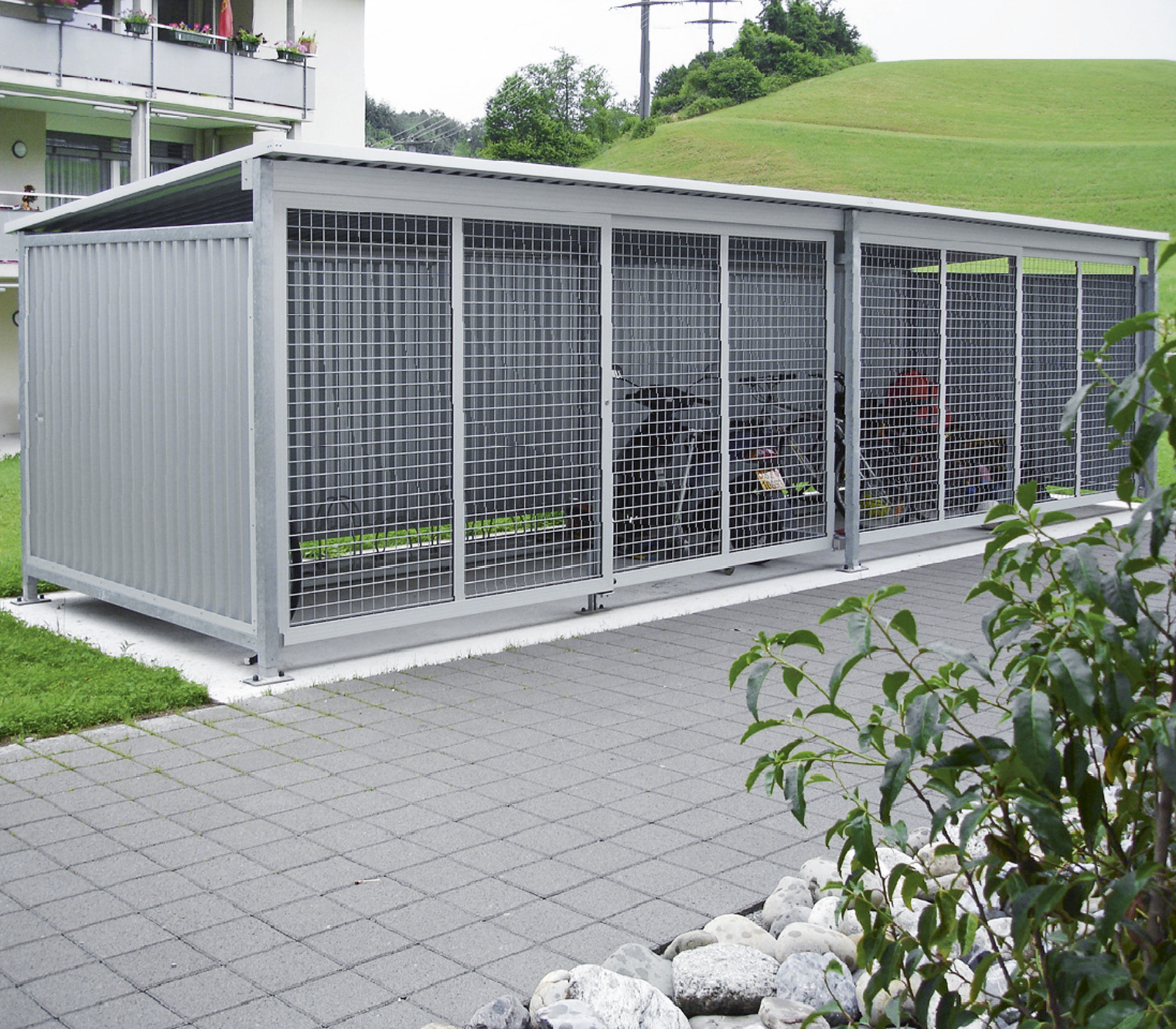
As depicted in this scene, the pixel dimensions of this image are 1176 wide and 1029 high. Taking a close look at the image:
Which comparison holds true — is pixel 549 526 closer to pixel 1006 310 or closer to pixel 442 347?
pixel 442 347

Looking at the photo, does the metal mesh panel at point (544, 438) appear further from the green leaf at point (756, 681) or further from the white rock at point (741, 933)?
the green leaf at point (756, 681)

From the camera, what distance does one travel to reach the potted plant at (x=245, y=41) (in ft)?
85.7

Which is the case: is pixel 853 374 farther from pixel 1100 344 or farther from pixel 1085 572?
pixel 1085 572

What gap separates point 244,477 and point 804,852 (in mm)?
3444

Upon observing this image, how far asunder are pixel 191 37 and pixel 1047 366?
2003 cm

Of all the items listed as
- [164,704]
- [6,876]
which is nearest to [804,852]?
[6,876]

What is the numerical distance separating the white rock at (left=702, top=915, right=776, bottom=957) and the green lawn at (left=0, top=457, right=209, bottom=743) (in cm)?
328

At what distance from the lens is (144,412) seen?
7324 mm

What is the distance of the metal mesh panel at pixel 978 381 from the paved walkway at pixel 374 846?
490cm

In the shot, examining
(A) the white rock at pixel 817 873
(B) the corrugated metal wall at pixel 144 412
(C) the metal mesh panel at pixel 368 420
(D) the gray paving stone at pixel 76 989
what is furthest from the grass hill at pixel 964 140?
(D) the gray paving stone at pixel 76 989

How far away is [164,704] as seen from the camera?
606cm

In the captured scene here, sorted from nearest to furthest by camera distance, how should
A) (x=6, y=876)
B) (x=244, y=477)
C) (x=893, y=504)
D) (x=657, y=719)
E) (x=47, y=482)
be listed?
(x=6, y=876) → (x=657, y=719) → (x=244, y=477) → (x=47, y=482) → (x=893, y=504)

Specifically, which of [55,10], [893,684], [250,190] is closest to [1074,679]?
[893,684]

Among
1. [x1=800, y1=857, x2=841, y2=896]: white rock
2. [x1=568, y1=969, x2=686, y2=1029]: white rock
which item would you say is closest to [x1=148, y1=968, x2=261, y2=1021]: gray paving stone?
[x1=568, y1=969, x2=686, y2=1029]: white rock
